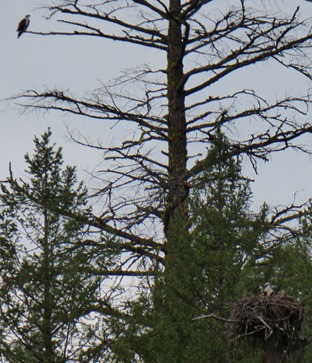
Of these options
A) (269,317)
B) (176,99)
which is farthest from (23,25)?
(269,317)

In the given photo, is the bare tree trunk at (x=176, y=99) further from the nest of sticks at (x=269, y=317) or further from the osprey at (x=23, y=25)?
the nest of sticks at (x=269, y=317)

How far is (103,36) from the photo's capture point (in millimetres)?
30859

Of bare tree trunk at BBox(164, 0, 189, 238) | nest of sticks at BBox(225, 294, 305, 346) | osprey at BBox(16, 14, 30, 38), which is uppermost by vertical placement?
osprey at BBox(16, 14, 30, 38)

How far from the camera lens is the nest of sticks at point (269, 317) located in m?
18.9

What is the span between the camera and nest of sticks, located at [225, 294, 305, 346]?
18906 mm

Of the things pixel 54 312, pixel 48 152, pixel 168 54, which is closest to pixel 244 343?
pixel 54 312

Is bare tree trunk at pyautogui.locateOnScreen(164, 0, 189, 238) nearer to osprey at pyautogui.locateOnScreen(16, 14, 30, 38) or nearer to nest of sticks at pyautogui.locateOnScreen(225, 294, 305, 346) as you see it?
osprey at pyautogui.locateOnScreen(16, 14, 30, 38)

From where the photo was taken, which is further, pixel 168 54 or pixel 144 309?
pixel 168 54

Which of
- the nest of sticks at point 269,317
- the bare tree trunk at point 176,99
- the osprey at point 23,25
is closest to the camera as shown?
the nest of sticks at point 269,317

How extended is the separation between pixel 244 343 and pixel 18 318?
7.08m

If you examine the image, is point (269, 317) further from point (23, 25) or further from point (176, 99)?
point (23, 25)

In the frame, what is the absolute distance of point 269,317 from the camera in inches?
749

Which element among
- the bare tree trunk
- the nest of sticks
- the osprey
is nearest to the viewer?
the nest of sticks

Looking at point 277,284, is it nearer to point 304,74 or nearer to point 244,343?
point 244,343
